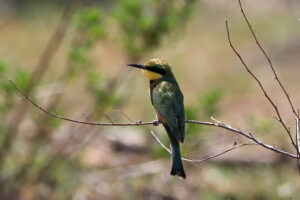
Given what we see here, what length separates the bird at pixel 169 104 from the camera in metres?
4.06

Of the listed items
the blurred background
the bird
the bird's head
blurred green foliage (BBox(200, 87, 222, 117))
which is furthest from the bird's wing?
blurred green foliage (BBox(200, 87, 222, 117))

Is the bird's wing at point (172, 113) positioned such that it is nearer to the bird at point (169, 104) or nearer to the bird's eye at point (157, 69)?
the bird at point (169, 104)

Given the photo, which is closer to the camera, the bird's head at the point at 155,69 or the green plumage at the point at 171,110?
the green plumage at the point at 171,110

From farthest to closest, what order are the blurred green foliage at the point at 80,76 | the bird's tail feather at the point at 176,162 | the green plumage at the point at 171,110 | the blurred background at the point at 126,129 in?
the blurred background at the point at 126,129
the blurred green foliage at the point at 80,76
the green plumage at the point at 171,110
the bird's tail feather at the point at 176,162

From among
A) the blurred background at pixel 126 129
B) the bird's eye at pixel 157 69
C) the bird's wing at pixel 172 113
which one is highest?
the bird's eye at pixel 157 69

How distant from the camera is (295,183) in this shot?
626 centimetres

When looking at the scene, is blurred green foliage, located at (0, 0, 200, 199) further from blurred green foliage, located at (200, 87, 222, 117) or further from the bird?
the bird

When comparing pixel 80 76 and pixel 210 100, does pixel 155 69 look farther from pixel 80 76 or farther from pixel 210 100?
pixel 80 76

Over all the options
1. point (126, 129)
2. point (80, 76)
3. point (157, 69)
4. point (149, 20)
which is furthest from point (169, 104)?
point (126, 129)

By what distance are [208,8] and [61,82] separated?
4494 millimetres

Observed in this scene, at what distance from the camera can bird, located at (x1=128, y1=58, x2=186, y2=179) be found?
4062 millimetres

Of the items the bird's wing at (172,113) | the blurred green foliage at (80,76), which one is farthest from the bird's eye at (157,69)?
the blurred green foliage at (80,76)

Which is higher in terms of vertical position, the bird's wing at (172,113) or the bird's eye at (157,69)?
the bird's eye at (157,69)

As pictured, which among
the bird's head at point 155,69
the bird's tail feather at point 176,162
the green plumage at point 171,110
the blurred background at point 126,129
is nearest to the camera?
the bird's tail feather at point 176,162
